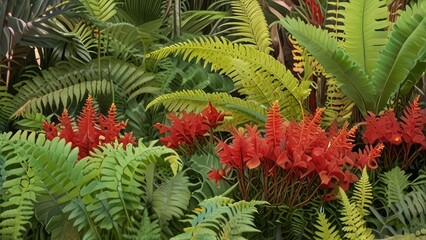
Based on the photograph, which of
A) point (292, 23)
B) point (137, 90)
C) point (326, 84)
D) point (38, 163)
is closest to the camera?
point (38, 163)

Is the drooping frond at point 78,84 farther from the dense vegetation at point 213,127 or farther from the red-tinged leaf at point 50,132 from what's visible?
the red-tinged leaf at point 50,132

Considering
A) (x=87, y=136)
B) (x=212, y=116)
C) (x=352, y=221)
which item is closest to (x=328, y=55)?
(x=212, y=116)

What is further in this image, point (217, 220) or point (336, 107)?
point (336, 107)

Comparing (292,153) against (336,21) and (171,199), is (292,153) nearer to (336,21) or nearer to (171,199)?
(171,199)

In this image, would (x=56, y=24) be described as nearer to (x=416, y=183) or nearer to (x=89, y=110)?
(x=89, y=110)

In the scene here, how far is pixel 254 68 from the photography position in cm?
215

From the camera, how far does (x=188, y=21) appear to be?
9.68ft

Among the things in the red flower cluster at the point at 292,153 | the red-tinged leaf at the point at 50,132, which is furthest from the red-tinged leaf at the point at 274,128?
the red-tinged leaf at the point at 50,132

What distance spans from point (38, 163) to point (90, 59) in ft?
4.02

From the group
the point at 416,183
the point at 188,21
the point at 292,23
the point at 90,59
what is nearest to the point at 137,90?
the point at 90,59

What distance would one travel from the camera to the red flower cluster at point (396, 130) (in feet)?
6.16

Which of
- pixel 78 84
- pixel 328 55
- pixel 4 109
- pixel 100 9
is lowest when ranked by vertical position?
pixel 4 109

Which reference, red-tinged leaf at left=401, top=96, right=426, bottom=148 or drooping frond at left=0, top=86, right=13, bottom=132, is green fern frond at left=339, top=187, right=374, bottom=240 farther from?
drooping frond at left=0, top=86, right=13, bottom=132

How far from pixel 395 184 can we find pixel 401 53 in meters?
0.42
